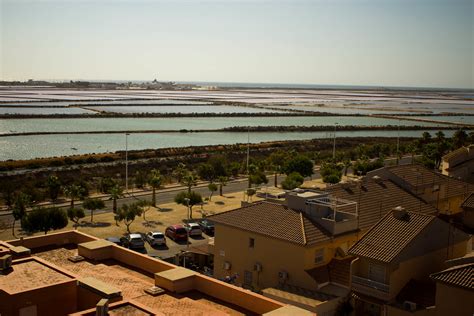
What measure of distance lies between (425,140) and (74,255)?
193ft

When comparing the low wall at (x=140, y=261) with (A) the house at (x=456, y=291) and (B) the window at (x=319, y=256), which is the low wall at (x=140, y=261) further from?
(A) the house at (x=456, y=291)

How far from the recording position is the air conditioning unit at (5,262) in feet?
41.1

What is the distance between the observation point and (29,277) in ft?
39.6

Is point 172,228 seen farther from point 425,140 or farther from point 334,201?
point 425,140

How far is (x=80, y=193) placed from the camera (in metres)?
33.5

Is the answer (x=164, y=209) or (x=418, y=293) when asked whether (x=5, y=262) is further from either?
(x=164, y=209)

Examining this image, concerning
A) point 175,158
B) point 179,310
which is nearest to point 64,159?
point 175,158

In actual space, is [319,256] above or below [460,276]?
below

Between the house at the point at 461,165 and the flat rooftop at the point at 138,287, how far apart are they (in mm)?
23710

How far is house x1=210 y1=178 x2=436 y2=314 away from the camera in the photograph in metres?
17.3

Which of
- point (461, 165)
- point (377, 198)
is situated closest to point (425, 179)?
point (377, 198)

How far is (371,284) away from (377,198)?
7.74 meters

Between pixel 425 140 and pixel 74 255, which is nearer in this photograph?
pixel 74 255

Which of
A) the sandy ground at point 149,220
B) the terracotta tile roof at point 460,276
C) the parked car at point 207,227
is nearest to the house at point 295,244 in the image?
the terracotta tile roof at point 460,276
